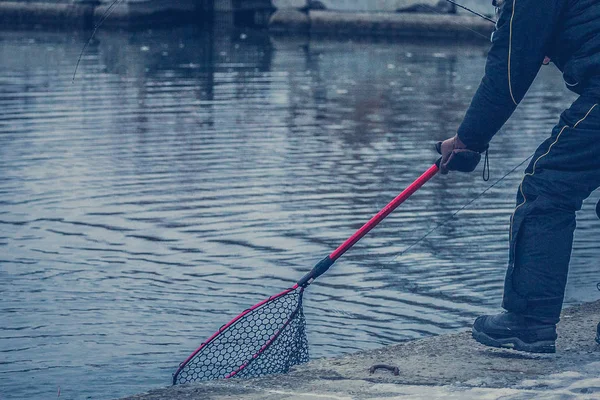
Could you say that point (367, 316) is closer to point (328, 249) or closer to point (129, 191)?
point (328, 249)

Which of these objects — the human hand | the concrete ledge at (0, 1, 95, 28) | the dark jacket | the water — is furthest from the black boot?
the concrete ledge at (0, 1, 95, 28)

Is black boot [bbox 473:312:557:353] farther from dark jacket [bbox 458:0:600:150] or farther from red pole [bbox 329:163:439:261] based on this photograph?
dark jacket [bbox 458:0:600:150]

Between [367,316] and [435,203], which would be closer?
[367,316]

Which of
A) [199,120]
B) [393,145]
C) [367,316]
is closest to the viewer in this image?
[367,316]

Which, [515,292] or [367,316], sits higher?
[515,292]

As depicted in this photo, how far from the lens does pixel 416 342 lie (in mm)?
4898

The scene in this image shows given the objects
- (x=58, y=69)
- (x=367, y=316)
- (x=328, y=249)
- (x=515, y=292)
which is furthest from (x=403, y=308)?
(x=58, y=69)

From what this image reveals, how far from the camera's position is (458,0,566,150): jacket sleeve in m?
4.24

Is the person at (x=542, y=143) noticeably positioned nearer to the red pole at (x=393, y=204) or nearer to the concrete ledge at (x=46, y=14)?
the red pole at (x=393, y=204)

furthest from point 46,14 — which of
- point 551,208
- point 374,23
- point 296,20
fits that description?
point 551,208

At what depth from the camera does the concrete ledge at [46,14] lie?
2533cm

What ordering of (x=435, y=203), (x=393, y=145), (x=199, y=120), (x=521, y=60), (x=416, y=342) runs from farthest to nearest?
(x=199, y=120)
(x=393, y=145)
(x=435, y=203)
(x=416, y=342)
(x=521, y=60)

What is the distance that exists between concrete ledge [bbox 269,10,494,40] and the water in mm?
9255

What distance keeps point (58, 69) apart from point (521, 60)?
13197mm
